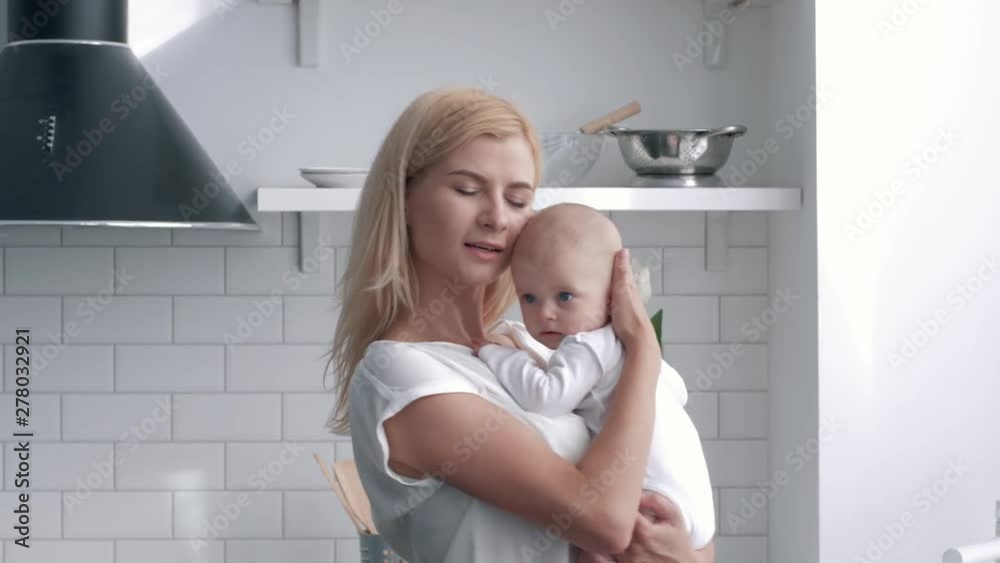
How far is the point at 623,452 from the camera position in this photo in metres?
1.29

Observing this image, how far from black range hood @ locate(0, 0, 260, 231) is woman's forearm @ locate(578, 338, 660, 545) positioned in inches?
48.3

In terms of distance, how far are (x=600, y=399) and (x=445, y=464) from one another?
0.21 metres

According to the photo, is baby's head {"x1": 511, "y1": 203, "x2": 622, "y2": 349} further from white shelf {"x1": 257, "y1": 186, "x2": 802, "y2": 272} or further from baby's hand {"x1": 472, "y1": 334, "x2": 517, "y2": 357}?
white shelf {"x1": 257, "y1": 186, "x2": 802, "y2": 272}

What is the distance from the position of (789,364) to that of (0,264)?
1.80m

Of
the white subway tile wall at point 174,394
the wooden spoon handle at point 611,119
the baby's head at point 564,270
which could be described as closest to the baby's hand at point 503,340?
the baby's head at point 564,270

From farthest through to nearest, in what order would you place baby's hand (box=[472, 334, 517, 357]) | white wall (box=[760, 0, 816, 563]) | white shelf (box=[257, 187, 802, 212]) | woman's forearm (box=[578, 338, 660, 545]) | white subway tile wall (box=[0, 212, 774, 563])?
white subway tile wall (box=[0, 212, 774, 563]) < white wall (box=[760, 0, 816, 563]) < white shelf (box=[257, 187, 802, 212]) < baby's hand (box=[472, 334, 517, 357]) < woman's forearm (box=[578, 338, 660, 545])

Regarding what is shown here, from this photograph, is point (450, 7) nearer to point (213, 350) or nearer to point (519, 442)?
point (213, 350)

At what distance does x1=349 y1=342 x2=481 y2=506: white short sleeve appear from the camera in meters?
1.33

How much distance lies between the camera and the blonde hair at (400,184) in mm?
1417

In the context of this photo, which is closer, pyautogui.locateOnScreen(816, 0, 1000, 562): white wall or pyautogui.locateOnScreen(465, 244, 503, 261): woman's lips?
pyautogui.locateOnScreen(465, 244, 503, 261): woman's lips

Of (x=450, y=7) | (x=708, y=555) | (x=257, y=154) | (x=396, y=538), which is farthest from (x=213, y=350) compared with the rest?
(x=708, y=555)

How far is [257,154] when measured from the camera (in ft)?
8.91

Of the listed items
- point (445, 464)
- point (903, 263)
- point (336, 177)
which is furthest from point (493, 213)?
point (903, 263)

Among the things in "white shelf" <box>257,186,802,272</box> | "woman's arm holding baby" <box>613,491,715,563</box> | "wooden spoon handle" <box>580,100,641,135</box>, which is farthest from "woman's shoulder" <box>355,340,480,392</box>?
"wooden spoon handle" <box>580,100,641,135</box>
